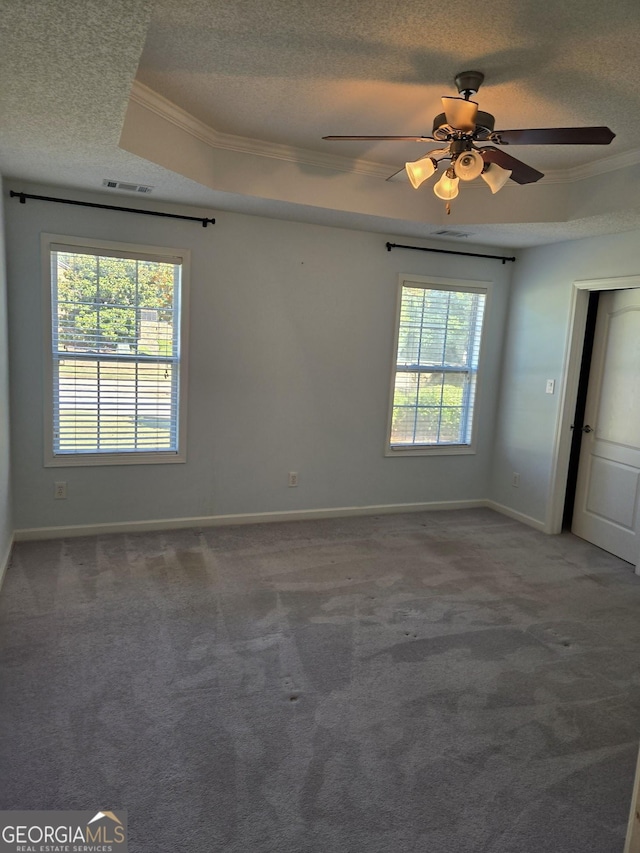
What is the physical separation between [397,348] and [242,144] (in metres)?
2.13

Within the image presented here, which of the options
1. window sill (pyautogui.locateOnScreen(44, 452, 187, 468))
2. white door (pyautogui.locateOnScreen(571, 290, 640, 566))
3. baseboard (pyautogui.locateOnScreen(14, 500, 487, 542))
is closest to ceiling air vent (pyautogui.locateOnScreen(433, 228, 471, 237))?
white door (pyautogui.locateOnScreen(571, 290, 640, 566))

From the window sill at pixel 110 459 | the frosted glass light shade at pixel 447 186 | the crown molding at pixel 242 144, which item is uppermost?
the crown molding at pixel 242 144

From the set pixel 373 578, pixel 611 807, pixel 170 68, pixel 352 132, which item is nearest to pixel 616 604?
pixel 373 578

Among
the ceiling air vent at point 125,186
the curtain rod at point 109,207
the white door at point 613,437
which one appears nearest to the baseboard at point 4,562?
the curtain rod at point 109,207

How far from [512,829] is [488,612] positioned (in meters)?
1.57

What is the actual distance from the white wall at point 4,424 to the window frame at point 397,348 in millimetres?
3018

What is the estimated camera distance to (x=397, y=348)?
491 centimetres

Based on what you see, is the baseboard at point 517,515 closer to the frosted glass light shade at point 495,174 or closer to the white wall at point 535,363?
the white wall at point 535,363

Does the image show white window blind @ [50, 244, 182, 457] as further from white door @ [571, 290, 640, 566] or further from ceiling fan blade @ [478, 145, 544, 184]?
white door @ [571, 290, 640, 566]

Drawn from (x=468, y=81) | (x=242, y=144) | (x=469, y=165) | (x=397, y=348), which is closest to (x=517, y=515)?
(x=397, y=348)

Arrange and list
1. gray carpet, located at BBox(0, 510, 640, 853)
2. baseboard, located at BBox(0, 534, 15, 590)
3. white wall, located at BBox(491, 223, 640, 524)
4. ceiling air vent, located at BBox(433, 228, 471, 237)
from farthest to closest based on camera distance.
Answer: white wall, located at BBox(491, 223, 640, 524)
ceiling air vent, located at BBox(433, 228, 471, 237)
baseboard, located at BBox(0, 534, 15, 590)
gray carpet, located at BBox(0, 510, 640, 853)

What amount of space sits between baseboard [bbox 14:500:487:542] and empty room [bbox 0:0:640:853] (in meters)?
0.02

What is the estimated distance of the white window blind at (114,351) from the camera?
12.7ft

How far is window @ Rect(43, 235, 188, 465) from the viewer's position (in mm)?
3861
